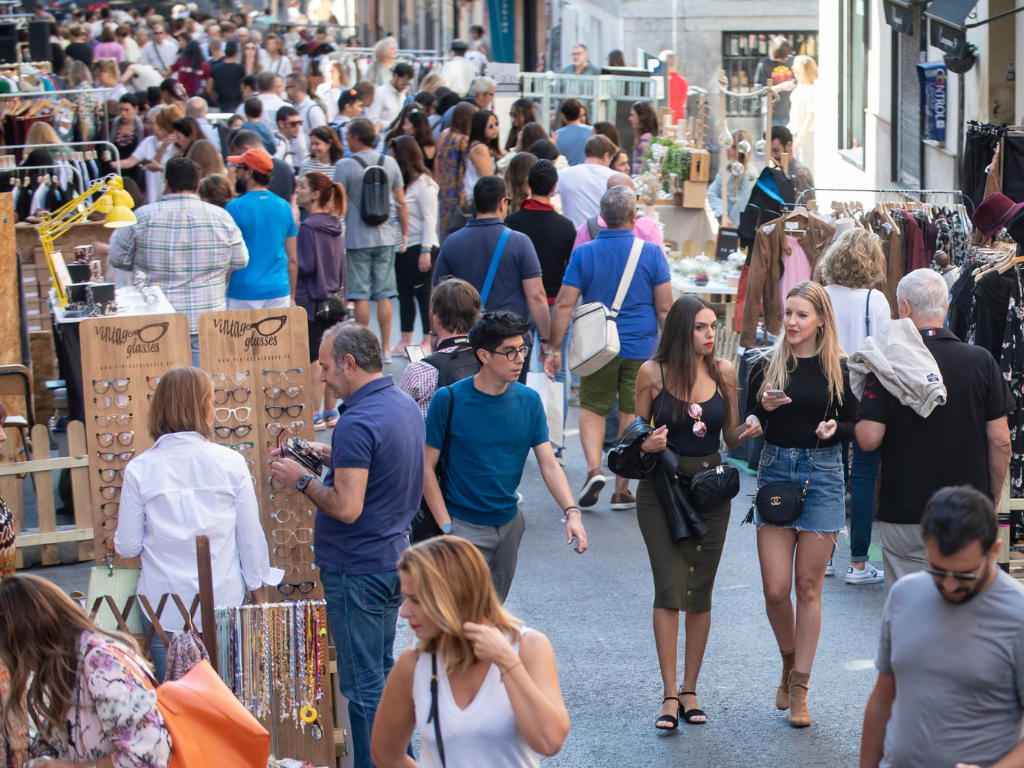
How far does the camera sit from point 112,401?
5230mm

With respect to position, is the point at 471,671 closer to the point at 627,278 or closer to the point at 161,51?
the point at 627,278

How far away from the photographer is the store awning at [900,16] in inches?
555

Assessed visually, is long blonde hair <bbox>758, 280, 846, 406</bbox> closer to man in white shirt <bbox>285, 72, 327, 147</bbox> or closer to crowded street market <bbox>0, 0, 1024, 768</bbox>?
crowded street market <bbox>0, 0, 1024, 768</bbox>

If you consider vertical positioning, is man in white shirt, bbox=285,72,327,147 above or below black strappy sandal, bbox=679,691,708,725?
above

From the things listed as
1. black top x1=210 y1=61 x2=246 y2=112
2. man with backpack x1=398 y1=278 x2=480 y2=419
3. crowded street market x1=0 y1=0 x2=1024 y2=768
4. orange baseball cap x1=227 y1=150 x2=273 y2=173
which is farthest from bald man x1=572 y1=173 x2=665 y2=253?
black top x1=210 y1=61 x2=246 y2=112

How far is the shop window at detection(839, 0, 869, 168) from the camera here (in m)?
18.2

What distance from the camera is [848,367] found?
5.17 meters

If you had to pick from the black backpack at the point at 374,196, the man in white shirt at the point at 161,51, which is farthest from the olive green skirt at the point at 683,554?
the man in white shirt at the point at 161,51

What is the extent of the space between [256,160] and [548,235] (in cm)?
216

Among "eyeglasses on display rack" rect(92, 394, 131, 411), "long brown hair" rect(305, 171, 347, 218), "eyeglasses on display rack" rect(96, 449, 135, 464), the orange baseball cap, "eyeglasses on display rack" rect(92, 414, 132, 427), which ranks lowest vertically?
"eyeglasses on display rack" rect(96, 449, 135, 464)

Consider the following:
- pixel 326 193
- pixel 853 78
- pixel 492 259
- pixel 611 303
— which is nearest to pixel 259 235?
pixel 326 193

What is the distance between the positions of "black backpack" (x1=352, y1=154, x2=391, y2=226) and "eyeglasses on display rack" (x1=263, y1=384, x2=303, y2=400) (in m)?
5.11

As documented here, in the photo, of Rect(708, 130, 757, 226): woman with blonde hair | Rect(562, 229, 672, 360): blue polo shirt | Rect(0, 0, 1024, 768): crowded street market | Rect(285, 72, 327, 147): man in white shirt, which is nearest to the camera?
Rect(0, 0, 1024, 768): crowded street market

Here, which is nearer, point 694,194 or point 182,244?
point 182,244
